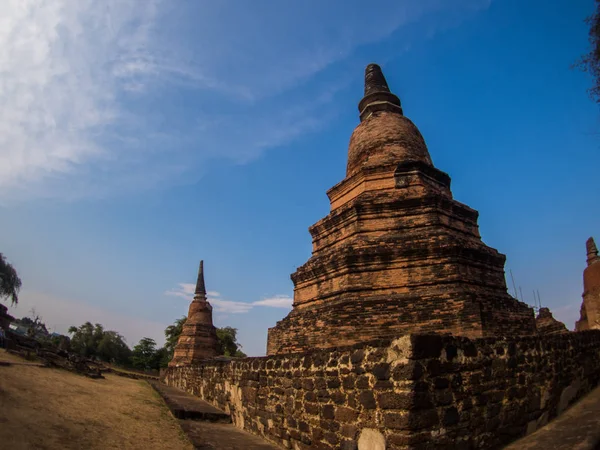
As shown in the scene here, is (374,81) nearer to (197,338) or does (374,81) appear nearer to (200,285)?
(197,338)

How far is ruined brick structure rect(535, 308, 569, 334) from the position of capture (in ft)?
51.3

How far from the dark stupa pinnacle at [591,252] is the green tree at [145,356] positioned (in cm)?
4175

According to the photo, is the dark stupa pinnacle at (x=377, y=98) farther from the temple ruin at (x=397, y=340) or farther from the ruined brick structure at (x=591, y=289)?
the ruined brick structure at (x=591, y=289)

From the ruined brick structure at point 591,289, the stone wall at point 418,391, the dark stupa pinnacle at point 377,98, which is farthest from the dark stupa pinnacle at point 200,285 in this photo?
Answer: the ruined brick structure at point 591,289

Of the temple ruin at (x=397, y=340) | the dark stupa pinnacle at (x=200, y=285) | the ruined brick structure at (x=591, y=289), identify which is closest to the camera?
the temple ruin at (x=397, y=340)

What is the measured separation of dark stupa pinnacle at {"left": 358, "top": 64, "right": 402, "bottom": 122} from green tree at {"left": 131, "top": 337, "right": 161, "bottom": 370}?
40.6 metres

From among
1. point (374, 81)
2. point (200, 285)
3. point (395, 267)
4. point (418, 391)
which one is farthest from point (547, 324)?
point (200, 285)

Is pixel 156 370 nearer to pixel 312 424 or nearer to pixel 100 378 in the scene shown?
pixel 100 378

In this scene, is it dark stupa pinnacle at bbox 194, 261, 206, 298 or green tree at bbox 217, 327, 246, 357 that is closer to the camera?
dark stupa pinnacle at bbox 194, 261, 206, 298

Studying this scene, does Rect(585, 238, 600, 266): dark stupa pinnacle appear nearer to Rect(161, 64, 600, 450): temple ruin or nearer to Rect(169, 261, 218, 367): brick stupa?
Rect(161, 64, 600, 450): temple ruin

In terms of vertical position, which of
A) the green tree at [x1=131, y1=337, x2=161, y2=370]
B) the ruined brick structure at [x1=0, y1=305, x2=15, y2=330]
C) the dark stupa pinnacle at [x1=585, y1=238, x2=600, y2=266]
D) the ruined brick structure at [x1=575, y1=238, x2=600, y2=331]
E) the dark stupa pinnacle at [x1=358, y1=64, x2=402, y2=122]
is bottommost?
the green tree at [x1=131, y1=337, x2=161, y2=370]

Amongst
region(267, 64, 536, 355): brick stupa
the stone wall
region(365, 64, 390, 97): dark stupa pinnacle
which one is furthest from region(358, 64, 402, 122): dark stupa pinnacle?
the stone wall

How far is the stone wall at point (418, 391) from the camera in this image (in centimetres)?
377

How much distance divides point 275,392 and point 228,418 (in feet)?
10.0
